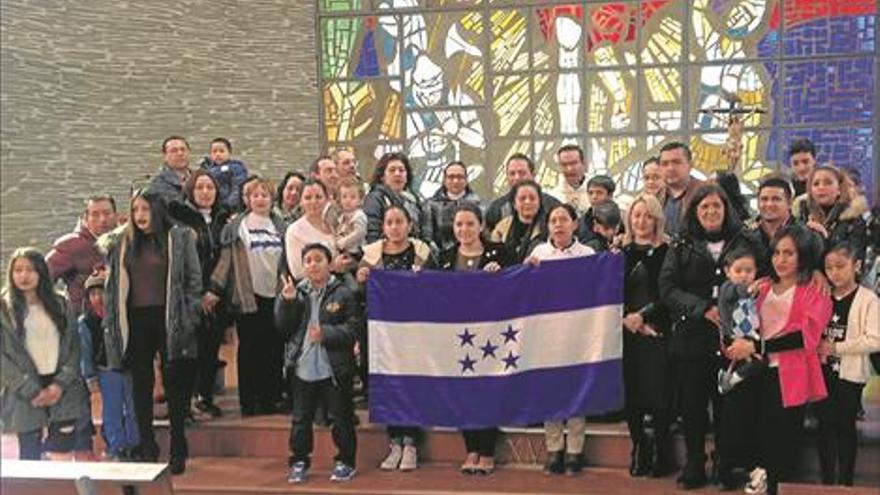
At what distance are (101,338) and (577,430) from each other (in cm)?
267

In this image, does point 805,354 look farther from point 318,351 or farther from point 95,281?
point 95,281

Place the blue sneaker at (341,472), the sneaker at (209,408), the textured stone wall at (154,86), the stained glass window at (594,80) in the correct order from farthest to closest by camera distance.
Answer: the stained glass window at (594,80) → the textured stone wall at (154,86) → the sneaker at (209,408) → the blue sneaker at (341,472)

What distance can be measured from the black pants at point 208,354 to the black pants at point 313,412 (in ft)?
2.57

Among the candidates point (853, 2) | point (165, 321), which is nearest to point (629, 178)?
point (853, 2)

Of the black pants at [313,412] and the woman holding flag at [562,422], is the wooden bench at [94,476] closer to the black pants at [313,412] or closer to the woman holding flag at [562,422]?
the black pants at [313,412]

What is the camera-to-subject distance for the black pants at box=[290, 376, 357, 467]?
5.15 metres

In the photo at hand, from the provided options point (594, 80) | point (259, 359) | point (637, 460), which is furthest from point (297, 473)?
point (594, 80)

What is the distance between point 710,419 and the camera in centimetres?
516

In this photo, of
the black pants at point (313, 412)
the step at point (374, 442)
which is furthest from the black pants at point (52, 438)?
the black pants at point (313, 412)

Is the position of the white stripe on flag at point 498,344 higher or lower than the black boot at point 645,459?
higher

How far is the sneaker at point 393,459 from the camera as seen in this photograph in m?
5.40

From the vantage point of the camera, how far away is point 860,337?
441 centimetres

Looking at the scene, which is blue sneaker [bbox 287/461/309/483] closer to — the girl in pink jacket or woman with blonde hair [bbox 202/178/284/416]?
woman with blonde hair [bbox 202/178/284/416]

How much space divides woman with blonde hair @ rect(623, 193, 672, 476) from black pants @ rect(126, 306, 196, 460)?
94.5 inches
